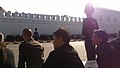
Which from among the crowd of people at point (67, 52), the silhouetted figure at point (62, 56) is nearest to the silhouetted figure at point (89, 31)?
the crowd of people at point (67, 52)

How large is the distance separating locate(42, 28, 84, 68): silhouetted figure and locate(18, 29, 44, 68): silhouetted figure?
5.91ft

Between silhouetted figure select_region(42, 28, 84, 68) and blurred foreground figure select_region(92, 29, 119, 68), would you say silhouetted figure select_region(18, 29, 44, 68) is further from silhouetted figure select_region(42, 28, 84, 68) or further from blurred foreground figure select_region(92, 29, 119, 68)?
silhouetted figure select_region(42, 28, 84, 68)

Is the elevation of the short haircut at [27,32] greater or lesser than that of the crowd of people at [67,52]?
greater

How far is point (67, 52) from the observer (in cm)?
522

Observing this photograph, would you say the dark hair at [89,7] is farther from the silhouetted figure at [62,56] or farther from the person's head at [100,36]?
the silhouetted figure at [62,56]

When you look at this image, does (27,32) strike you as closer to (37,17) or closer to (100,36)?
(100,36)

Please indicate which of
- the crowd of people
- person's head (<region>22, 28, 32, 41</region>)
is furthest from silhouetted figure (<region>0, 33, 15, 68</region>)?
person's head (<region>22, 28, 32, 41</region>)

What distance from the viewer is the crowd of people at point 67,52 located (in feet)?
17.1

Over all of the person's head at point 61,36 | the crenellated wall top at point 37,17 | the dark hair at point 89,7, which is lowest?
the crenellated wall top at point 37,17

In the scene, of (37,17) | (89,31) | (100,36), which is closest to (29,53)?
(89,31)

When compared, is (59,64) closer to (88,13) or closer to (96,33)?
(96,33)

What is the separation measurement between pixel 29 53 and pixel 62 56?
1.90 meters

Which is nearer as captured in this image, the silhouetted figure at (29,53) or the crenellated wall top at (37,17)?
the silhouetted figure at (29,53)

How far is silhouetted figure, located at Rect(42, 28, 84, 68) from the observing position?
5.19 metres
